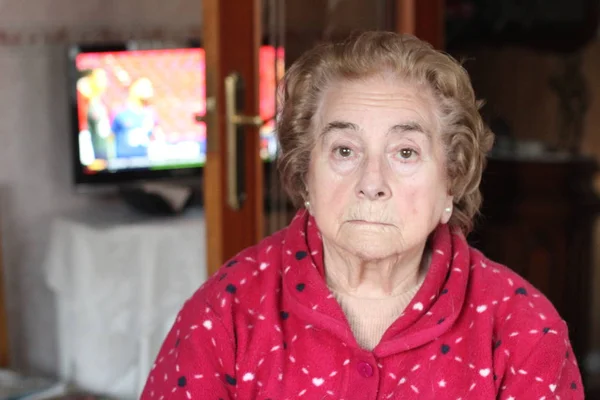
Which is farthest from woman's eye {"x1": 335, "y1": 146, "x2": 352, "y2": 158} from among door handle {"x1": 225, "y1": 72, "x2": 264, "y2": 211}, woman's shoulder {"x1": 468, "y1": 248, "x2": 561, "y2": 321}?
door handle {"x1": 225, "y1": 72, "x2": 264, "y2": 211}

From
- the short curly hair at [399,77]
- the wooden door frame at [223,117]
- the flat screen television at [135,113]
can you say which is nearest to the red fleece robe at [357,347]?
the short curly hair at [399,77]

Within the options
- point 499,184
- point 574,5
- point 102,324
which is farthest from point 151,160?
point 574,5

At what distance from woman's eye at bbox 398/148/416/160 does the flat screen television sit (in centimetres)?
214

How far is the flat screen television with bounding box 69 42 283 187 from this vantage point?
3537 millimetres

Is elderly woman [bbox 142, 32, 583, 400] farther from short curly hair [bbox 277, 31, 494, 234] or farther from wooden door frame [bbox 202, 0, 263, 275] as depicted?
wooden door frame [bbox 202, 0, 263, 275]

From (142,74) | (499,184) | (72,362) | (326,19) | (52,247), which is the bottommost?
(72,362)

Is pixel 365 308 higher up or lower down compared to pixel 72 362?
higher up

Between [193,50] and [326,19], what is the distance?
1.31 metres

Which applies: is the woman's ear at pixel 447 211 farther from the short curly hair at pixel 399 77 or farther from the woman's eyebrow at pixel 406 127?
the woman's eyebrow at pixel 406 127

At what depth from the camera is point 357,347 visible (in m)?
1.38

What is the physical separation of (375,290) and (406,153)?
9.1 inches

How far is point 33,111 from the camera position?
3627 millimetres

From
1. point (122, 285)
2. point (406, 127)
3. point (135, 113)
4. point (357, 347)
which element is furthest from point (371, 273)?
point (135, 113)

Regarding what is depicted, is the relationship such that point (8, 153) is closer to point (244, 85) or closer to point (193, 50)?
point (193, 50)
